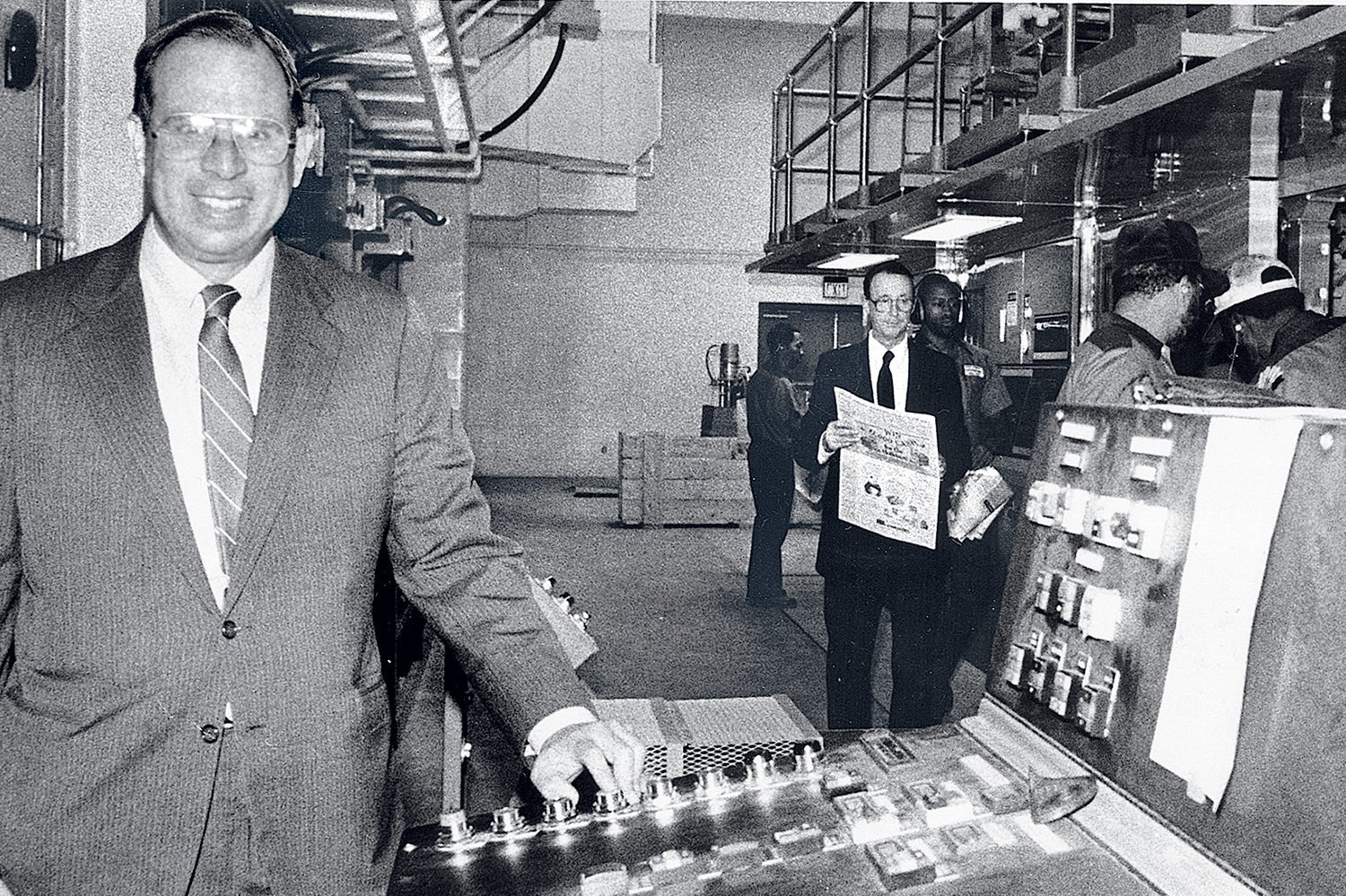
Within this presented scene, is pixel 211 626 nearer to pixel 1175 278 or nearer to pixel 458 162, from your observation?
pixel 1175 278

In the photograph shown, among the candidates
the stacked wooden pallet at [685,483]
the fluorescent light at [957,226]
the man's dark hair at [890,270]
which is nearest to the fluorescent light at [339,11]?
the man's dark hair at [890,270]

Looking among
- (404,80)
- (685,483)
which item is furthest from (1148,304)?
(685,483)

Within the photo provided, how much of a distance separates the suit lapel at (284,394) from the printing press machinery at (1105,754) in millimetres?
411

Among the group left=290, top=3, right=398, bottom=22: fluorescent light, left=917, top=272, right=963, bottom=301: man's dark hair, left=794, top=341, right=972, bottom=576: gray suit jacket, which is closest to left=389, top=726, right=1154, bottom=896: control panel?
left=794, top=341, right=972, bottom=576: gray suit jacket

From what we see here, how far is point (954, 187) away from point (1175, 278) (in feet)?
3.21

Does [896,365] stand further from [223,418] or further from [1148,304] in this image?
[223,418]

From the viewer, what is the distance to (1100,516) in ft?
4.38

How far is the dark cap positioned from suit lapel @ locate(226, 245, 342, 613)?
191cm

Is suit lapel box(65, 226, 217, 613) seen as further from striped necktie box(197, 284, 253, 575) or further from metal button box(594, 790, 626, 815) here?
metal button box(594, 790, 626, 815)

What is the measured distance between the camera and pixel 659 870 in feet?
3.81

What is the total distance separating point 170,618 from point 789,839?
27.7 inches

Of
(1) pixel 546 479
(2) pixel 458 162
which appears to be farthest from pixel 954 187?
(1) pixel 546 479

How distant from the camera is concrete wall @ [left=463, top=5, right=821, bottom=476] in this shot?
1288 cm

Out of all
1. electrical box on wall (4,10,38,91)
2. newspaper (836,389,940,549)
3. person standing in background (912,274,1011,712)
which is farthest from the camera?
person standing in background (912,274,1011,712)
